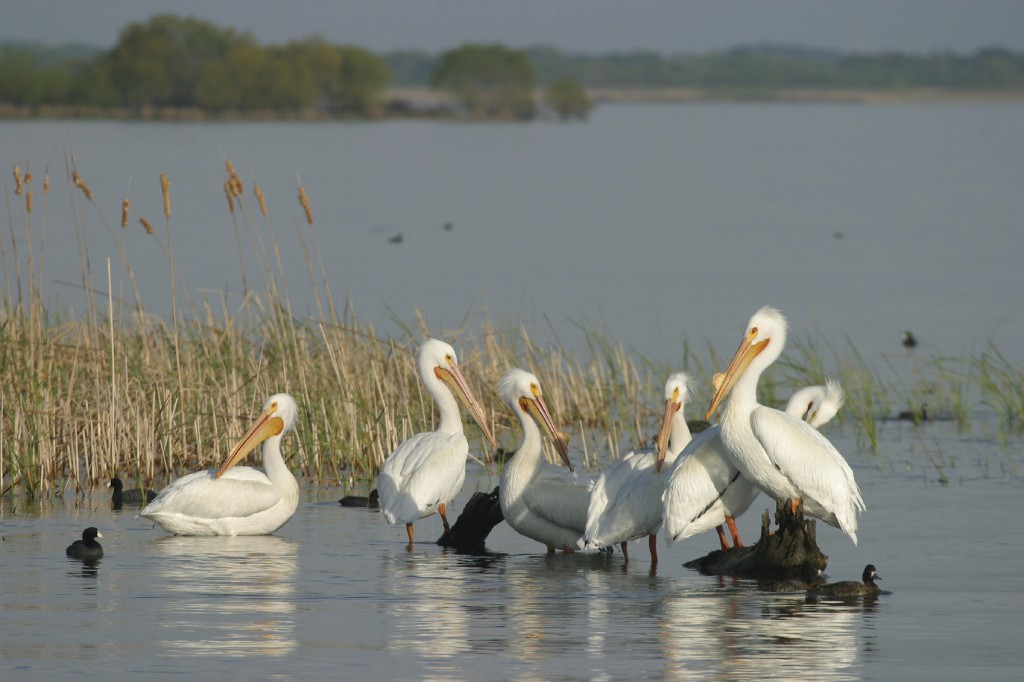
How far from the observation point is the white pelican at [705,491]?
8156 millimetres

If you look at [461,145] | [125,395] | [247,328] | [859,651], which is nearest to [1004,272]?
[247,328]

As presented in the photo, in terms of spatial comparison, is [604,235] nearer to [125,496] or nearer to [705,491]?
[125,496]

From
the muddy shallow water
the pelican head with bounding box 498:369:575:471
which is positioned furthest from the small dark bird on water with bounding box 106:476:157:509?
the pelican head with bounding box 498:369:575:471

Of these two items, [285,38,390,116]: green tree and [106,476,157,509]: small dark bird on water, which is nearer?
[106,476,157,509]: small dark bird on water

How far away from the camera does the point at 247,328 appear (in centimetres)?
1312

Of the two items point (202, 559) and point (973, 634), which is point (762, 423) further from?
point (202, 559)

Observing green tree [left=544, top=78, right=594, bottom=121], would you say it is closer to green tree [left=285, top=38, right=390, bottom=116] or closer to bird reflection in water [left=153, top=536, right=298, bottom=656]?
green tree [left=285, top=38, right=390, bottom=116]

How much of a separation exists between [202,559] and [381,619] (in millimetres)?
1657

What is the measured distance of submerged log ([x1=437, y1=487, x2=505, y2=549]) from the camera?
912cm

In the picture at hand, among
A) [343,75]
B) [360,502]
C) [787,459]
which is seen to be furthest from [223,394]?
[343,75]

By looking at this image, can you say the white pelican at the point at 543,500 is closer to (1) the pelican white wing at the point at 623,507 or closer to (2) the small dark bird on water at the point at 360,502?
(1) the pelican white wing at the point at 623,507

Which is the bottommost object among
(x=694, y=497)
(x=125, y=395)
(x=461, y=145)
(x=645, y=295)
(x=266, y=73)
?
(x=694, y=497)

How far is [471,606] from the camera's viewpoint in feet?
24.9

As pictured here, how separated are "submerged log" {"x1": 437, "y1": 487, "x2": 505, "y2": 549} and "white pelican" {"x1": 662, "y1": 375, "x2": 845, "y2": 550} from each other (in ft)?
4.06
